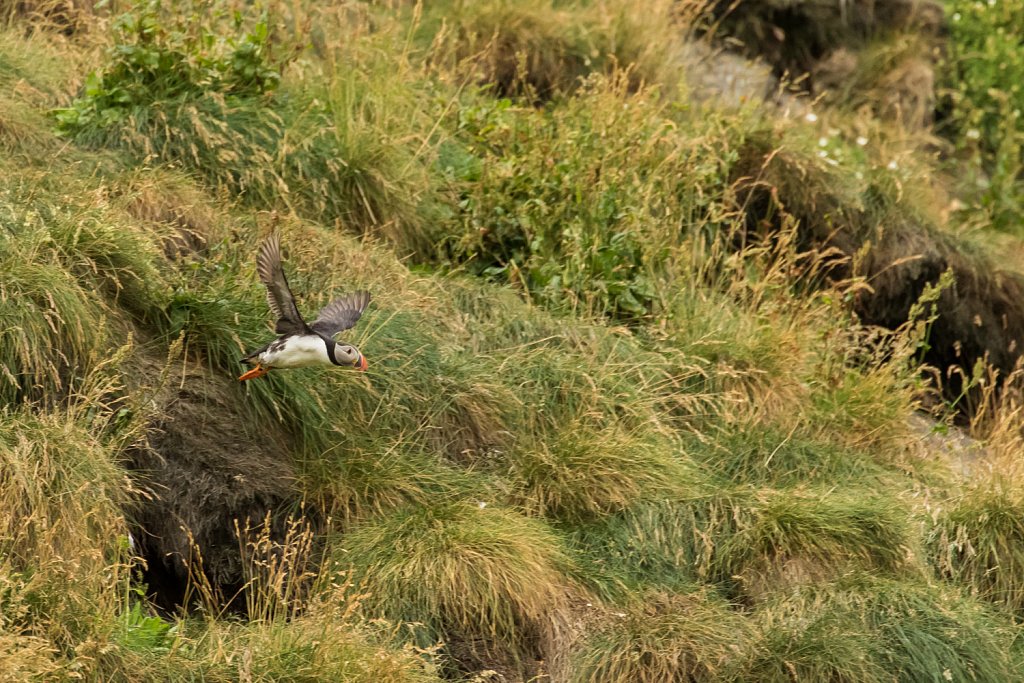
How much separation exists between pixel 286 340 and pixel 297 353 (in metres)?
0.07

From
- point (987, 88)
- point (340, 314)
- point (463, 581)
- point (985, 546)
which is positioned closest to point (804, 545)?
point (985, 546)

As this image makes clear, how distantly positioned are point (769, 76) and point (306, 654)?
6.57 meters

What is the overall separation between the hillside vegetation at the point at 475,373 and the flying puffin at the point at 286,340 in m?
0.42

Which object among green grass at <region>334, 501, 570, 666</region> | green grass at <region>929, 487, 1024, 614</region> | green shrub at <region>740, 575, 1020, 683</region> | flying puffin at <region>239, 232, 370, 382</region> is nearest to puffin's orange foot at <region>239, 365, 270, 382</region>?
flying puffin at <region>239, 232, 370, 382</region>

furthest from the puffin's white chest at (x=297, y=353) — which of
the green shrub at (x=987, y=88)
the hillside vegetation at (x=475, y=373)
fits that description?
the green shrub at (x=987, y=88)

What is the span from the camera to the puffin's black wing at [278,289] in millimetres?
5398

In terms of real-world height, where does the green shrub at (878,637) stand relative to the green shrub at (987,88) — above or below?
below

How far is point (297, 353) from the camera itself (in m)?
5.53

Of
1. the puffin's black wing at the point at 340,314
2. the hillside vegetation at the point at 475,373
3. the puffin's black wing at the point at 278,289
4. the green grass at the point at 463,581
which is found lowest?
the green grass at the point at 463,581

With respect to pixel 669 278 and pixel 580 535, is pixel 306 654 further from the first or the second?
pixel 669 278

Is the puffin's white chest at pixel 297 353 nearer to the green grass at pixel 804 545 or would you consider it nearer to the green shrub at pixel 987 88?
the green grass at pixel 804 545

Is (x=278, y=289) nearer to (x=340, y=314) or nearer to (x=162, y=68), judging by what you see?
(x=340, y=314)

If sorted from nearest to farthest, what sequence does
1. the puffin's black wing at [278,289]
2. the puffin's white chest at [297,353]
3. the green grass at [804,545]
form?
the puffin's black wing at [278,289], the puffin's white chest at [297,353], the green grass at [804,545]

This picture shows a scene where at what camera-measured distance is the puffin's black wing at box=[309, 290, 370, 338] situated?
5.84 meters
